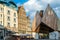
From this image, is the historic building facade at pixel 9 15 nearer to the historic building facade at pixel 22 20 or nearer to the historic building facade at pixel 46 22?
the historic building facade at pixel 22 20

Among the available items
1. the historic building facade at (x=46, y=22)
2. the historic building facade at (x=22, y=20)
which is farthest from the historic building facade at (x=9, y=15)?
the historic building facade at (x=46, y=22)

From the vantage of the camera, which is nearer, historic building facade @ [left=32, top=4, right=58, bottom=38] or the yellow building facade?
historic building facade @ [left=32, top=4, right=58, bottom=38]

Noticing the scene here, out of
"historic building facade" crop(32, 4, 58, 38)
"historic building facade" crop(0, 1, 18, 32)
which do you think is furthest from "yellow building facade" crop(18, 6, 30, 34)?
"historic building facade" crop(32, 4, 58, 38)

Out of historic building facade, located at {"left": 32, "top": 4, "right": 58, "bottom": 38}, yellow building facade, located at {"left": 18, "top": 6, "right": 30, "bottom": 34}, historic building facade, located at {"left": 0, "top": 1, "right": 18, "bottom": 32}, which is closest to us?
historic building facade, located at {"left": 32, "top": 4, "right": 58, "bottom": 38}

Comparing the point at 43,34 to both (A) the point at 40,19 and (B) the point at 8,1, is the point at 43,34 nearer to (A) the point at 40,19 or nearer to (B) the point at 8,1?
(A) the point at 40,19

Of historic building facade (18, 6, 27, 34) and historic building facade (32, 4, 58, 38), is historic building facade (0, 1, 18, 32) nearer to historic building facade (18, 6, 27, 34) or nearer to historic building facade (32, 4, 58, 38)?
historic building facade (18, 6, 27, 34)

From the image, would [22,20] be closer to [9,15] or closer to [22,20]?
[22,20]

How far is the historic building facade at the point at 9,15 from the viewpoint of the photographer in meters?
29.4

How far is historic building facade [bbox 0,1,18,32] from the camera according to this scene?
1157 inches

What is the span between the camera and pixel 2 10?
29.5 meters

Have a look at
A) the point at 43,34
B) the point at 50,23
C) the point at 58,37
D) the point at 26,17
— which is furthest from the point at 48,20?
the point at 26,17

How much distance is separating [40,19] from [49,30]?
1.85 meters

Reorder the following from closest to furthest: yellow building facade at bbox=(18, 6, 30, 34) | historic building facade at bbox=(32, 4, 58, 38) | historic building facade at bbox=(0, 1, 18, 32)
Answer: historic building facade at bbox=(32, 4, 58, 38) → historic building facade at bbox=(0, 1, 18, 32) → yellow building facade at bbox=(18, 6, 30, 34)

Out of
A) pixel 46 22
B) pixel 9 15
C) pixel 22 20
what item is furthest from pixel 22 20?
pixel 46 22
